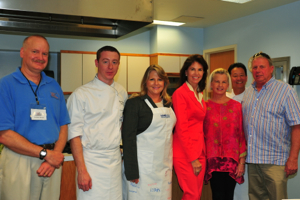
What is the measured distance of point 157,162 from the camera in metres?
1.93

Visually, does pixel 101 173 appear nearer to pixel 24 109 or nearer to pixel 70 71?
pixel 24 109

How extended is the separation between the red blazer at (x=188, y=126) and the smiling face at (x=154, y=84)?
6.5 inches

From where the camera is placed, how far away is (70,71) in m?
4.54

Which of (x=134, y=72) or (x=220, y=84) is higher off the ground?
(x=134, y=72)

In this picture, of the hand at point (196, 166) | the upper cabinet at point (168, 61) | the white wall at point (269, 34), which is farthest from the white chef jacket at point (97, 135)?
the upper cabinet at point (168, 61)

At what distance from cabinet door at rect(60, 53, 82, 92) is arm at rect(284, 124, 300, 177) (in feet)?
11.3

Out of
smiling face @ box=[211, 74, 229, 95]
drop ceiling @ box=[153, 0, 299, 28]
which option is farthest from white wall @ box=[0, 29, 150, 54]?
smiling face @ box=[211, 74, 229, 95]

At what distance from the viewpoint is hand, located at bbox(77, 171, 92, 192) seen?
175 cm

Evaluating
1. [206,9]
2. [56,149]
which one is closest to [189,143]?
[56,149]

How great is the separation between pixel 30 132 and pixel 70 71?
10.4ft

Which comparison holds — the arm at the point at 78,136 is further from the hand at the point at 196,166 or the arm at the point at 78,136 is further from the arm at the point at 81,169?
the hand at the point at 196,166

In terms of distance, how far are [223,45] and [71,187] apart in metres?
3.82

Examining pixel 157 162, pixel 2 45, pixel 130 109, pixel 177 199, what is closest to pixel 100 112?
pixel 130 109

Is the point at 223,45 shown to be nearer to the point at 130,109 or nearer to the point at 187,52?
the point at 187,52
